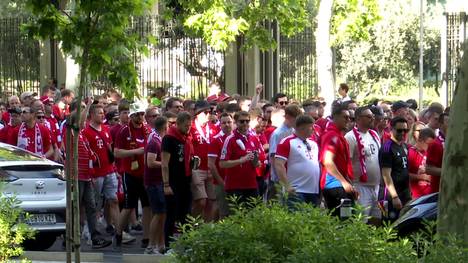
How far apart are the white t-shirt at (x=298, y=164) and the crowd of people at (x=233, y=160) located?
0.01m

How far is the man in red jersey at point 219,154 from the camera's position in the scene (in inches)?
578

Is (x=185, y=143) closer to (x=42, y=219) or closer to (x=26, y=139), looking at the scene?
(x=42, y=219)

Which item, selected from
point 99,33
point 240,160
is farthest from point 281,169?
point 99,33

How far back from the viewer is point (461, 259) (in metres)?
6.13

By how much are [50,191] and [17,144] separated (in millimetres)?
2970

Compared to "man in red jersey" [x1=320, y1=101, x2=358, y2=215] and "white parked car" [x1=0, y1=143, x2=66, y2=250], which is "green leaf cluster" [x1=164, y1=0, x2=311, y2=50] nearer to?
"white parked car" [x1=0, y1=143, x2=66, y2=250]

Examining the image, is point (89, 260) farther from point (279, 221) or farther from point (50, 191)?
point (279, 221)

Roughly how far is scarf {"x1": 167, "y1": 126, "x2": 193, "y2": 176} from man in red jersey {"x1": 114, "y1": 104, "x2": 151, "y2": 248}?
1211mm

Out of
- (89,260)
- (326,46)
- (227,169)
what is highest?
(326,46)

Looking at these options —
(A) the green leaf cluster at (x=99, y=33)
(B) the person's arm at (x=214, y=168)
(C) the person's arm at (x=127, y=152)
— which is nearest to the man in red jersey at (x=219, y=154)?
(B) the person's arm at (x=214, y=168)

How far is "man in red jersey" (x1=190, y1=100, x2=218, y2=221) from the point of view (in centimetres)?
1530

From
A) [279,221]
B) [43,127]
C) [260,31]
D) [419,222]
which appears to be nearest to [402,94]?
[260,31]

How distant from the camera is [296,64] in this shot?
3075cm

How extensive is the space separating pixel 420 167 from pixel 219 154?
8.41ft
